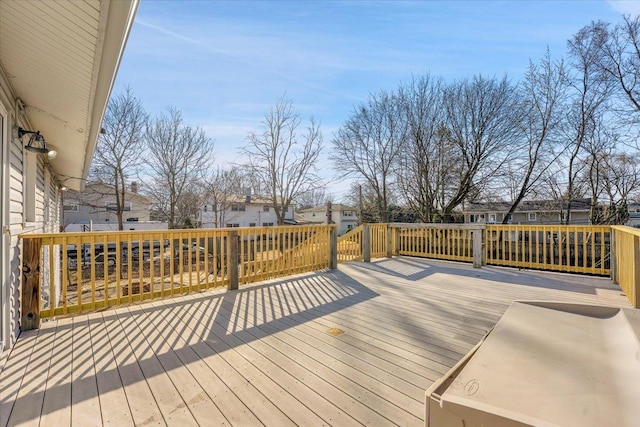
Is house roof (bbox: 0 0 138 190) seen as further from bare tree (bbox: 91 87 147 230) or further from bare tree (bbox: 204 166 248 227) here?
bare tree (bbox: 204 166 248 227)

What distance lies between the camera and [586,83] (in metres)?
10.2

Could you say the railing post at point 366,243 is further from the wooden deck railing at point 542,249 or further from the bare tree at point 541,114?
the bare tree at point 541,114

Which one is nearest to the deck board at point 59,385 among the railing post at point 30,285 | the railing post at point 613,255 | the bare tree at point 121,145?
the railing post at point 30,285

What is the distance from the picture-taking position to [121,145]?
14852mm

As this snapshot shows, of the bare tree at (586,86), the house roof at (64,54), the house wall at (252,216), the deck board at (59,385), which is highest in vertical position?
the bare tree at (586,86)

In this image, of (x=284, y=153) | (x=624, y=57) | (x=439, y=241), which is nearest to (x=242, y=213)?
(x=284, y=153)

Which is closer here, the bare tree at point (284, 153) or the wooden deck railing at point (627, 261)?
the wooden deck railing at point (627, 261)

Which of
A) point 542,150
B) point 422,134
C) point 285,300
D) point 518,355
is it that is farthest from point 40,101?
point 542,150

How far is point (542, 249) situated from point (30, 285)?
8569mm

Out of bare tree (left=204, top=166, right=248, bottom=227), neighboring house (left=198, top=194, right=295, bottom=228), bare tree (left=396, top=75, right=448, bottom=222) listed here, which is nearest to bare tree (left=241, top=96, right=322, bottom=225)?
bare tree (left=204, top=166, right=248, bottom=227)

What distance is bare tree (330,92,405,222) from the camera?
486 inches

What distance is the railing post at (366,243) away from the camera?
7395mm

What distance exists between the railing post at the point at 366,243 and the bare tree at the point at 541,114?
23.0 ft

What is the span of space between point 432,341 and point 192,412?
6.67 ft
